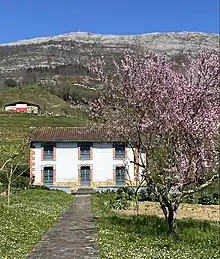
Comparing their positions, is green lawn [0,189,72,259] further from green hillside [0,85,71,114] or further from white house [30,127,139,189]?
green hillside [0,85,71,114]

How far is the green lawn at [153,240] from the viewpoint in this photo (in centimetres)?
1330

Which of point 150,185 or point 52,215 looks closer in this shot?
point 150,185

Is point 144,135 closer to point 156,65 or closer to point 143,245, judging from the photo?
point 156,65

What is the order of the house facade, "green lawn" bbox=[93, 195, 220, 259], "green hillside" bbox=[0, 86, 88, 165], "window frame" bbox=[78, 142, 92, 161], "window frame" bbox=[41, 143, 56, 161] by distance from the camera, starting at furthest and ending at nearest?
the house facade < "green hillside" bbox=[0, 86, 88, 165] < "window frame" bbox=[78, 142, 92, 161] < "window frame" bbox=[41, 143, 56, 161] < "green lawn" bbox=[93, 195, 220, 259]

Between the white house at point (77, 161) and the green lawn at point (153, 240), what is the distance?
31.3 meters

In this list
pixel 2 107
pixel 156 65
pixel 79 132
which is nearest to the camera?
pixel 156 65

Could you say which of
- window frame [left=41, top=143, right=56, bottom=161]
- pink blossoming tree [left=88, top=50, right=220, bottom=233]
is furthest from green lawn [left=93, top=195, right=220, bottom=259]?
window frame [left=41, top=143, right=56, bottom=161]

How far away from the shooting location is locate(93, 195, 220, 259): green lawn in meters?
13.3

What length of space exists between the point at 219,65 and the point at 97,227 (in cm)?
781

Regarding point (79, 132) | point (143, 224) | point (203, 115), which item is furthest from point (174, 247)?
point (79, 132)

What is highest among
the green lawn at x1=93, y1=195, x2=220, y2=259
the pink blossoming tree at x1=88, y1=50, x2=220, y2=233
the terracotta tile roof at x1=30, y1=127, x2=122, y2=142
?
the terracotta tile roof at x1=30, y1=127, x2=122, y2=142

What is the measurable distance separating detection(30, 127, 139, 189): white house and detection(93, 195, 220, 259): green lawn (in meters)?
31.3

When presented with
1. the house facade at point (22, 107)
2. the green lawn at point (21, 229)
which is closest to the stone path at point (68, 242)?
the green lawn at point (21, 229)

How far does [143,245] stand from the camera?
14.8 meters
